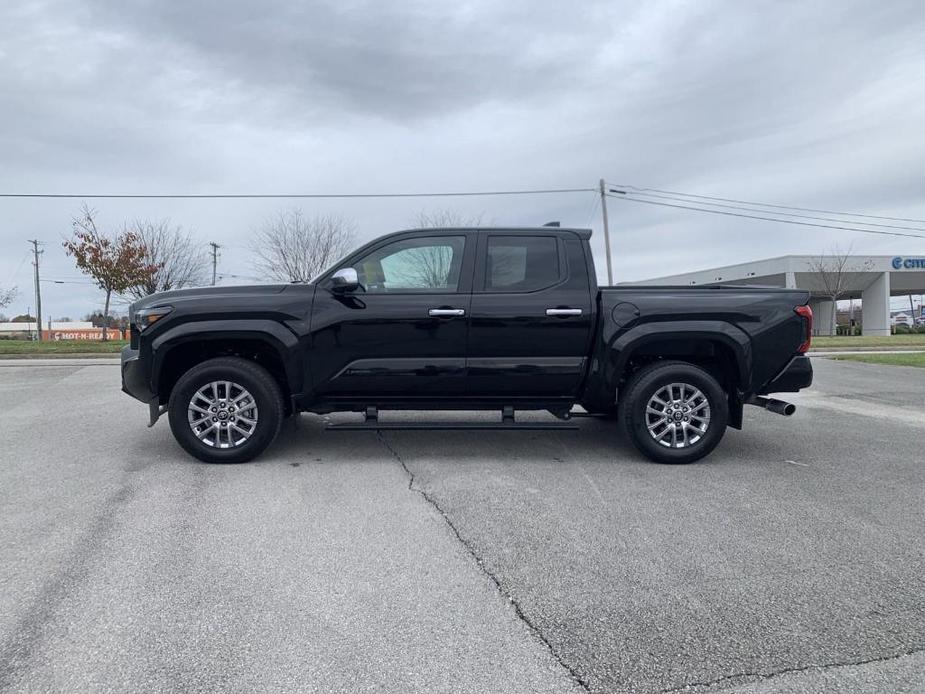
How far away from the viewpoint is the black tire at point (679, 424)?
4.98m

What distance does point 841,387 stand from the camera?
33.4 feet

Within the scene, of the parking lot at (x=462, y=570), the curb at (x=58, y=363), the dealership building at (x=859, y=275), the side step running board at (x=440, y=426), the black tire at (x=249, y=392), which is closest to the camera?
the parking lot at (x=462, y=570)

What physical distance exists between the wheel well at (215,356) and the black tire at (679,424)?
287 cm

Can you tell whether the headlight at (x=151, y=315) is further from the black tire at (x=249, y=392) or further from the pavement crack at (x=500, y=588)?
the pavement crack at (x=500, y=588)

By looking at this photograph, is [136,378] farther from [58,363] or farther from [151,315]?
[58,363]

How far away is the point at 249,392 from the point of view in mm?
4957

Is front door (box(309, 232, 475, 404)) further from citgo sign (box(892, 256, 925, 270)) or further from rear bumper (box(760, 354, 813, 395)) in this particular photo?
citgo sign (box(892, 256, 925, 270))

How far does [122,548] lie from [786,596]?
11.1ft

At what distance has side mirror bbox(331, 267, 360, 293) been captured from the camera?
15.8ft

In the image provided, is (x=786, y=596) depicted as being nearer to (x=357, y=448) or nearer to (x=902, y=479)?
(x=902, y=479)

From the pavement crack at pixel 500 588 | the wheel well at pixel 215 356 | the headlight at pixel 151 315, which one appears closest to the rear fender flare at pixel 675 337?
the pavement crack at pixel 500 588

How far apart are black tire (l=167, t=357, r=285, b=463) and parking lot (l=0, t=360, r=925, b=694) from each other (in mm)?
151

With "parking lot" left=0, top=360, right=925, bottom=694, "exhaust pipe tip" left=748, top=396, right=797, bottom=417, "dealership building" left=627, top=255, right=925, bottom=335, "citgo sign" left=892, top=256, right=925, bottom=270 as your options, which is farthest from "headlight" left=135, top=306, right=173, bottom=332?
"citgo sign" left=892, top=256, right=925, bottom=270

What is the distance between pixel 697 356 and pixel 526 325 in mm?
1565
